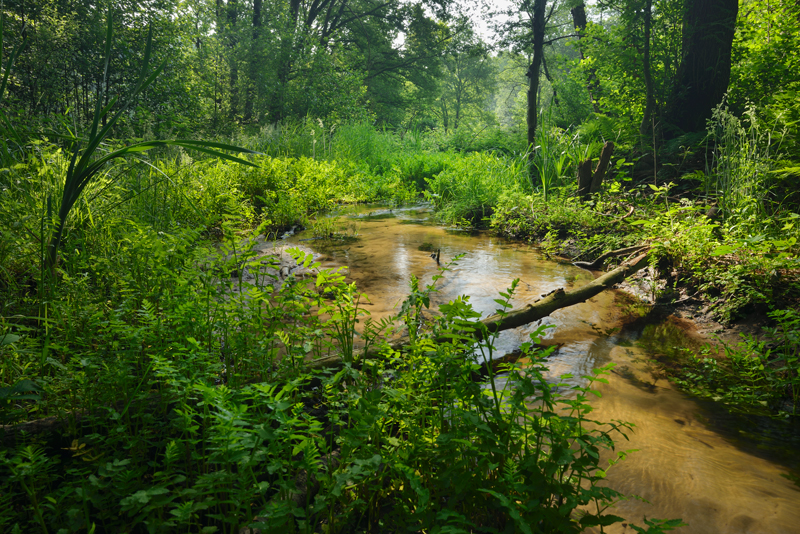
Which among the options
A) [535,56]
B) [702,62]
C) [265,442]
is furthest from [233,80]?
[265,442]

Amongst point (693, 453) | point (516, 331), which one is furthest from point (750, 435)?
point (516, 331)

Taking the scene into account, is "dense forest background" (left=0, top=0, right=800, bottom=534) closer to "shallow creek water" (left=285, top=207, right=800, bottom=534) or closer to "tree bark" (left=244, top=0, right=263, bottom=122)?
"shallow creek water" (left=285, top=207, right=800, bottom=534)

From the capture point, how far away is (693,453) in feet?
7.79

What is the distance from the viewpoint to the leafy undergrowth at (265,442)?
4.53 ft

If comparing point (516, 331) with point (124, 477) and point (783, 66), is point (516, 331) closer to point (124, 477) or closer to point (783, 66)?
point (124, 477)

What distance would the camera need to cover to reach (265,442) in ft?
5.53

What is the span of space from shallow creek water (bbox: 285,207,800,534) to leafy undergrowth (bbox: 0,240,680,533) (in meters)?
0.31

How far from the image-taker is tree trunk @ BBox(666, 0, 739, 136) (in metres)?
7.23

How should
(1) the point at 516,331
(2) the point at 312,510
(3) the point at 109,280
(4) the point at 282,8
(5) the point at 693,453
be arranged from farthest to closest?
1. (4) the point at 282,8
2. (1) the point at 516,331
3. (3) the point at 109,280
4. (5) the point at 693,453
5. (2) the point at 312,510

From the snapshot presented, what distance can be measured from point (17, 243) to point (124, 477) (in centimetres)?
215

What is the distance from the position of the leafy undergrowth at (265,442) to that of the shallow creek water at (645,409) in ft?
1.02

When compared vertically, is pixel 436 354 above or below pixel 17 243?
below

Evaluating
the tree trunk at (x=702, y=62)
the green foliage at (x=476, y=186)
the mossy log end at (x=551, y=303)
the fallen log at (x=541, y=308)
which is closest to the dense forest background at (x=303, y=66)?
the tree trunk at (x=702, y=62)

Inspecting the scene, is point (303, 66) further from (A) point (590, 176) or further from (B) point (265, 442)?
(B) point (265, 442)
